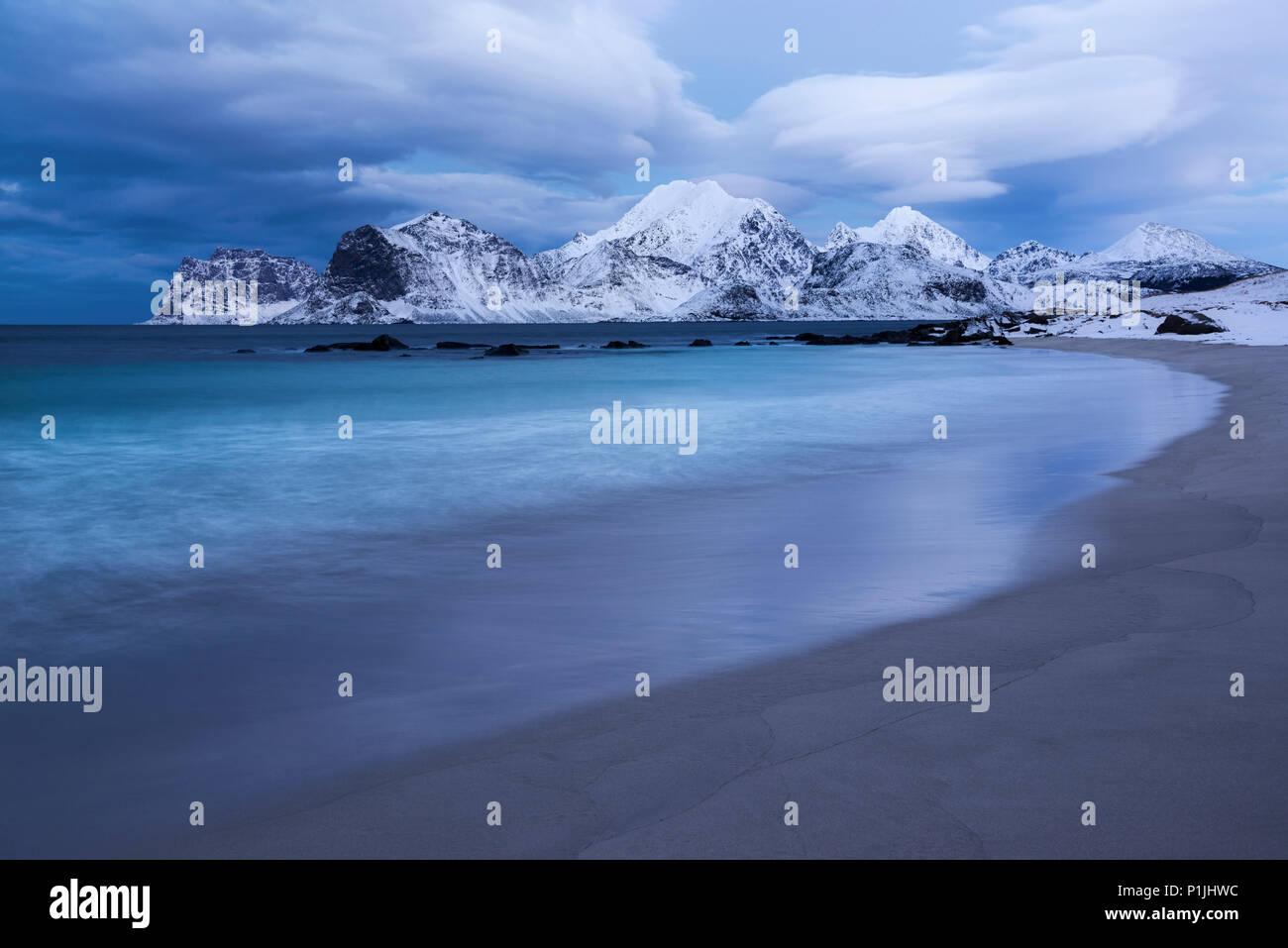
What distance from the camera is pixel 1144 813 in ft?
12.3

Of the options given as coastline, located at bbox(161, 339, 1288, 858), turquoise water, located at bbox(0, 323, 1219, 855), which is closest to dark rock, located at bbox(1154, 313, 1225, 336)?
turquoise water, located at bbox(0, 323, 1219, 855)

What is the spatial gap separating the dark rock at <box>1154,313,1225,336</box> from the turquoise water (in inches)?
1494

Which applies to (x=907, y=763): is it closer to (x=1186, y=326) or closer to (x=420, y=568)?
(x=420, y=568)

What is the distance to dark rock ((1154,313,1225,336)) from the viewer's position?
56188 millimetres

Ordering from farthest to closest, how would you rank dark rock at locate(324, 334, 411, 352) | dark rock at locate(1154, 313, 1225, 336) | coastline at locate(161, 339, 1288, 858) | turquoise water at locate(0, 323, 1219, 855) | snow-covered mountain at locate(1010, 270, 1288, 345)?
dark rock at locate(324, 334, 411, 352), dark rock at locate(1154, 313, 1225, 336), snow-covered mountain at locate(1010, 270, 1288, 345), turquoise water at locate(0, 323, 1219, 855), coastline at locate(161, 339, 1288, 858)

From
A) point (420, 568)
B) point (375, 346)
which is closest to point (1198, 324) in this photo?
point (420, 568)

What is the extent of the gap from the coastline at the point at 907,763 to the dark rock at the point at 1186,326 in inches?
2329

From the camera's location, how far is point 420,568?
940 cm

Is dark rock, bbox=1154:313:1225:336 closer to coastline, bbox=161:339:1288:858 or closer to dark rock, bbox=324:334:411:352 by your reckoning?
coastline, bbox=161:339:1288:858
